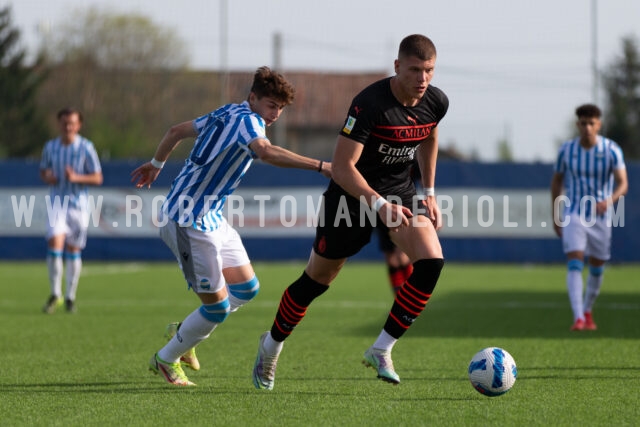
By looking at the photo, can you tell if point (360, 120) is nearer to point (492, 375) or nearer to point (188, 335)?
point (492, 375)

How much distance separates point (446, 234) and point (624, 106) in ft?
85.3

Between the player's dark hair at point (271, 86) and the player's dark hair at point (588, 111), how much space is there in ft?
15.0

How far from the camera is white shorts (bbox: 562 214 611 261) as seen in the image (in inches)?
398

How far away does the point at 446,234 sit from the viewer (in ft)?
Result: 69.1

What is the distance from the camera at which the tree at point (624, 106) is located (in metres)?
43.1

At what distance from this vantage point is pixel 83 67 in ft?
153

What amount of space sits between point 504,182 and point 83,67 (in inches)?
1176

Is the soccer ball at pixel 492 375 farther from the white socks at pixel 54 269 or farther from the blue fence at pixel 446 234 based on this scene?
the blue fence at pixel 446 234

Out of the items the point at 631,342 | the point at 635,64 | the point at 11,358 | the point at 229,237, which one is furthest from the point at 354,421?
the point at 635,64

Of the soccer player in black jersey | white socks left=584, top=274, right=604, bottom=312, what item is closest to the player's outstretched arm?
the soccer player in black jersey

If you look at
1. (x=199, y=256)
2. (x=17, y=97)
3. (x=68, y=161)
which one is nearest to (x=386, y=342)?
(x=199, y=256)

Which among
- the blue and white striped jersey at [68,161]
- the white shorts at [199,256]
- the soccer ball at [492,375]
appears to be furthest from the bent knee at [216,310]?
the blue and white striped jersey at [68,161]

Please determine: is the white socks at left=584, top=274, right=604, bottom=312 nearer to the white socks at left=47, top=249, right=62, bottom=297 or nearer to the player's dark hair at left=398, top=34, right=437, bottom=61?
the player's dark hair at left=398, top=34, right=437, bottom=61

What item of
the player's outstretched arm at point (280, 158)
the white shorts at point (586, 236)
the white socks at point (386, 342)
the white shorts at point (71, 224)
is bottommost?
the white shorts at point (71, 224)
